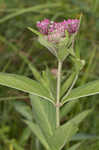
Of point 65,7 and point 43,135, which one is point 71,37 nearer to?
point 43,135

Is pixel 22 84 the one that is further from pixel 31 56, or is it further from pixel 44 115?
pixel 31 56

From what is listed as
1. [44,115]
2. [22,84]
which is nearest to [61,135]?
[44,115]

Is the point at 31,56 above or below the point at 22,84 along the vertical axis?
below

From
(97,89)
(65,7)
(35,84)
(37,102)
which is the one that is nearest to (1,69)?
(65,7)

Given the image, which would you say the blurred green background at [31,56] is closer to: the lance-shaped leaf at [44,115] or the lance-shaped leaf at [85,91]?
the lance-shaped leaf at [44,115]

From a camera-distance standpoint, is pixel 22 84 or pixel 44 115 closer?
pixel 22 84

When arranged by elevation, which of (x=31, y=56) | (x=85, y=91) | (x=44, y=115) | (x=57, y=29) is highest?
(x=57, y=29)

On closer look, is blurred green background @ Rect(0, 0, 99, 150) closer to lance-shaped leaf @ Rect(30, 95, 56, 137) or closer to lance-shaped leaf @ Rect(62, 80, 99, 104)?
lance-shaped leaf @ Rect(30, 95, 56, 137)

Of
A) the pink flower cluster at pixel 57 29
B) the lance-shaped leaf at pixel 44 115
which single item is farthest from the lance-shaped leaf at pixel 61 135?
the pink flower cluster at pixel 57 29
